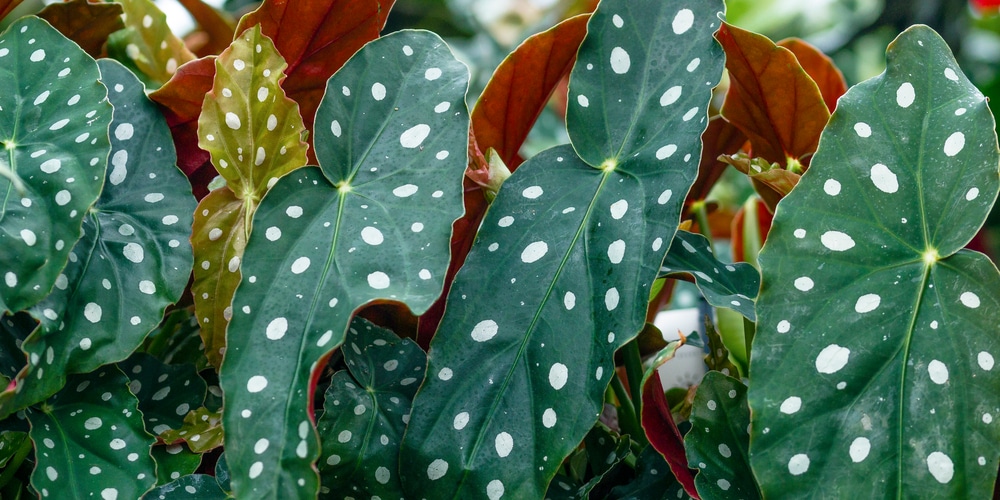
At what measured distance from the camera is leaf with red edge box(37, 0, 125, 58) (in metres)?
0.78

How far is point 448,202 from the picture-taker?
56 cm

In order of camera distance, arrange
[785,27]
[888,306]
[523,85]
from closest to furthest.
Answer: [888,306], [523,85], [785,27]

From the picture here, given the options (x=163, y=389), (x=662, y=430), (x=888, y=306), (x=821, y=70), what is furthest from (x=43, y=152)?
(x=821, y=70)

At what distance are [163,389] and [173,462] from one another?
0.08m

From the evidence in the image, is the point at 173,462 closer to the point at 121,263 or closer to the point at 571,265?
the point at 121,263

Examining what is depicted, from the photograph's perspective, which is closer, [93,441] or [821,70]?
[93,441]

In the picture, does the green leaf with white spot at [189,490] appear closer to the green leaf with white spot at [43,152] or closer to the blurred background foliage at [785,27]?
the green leaf with white spot at [43,152]

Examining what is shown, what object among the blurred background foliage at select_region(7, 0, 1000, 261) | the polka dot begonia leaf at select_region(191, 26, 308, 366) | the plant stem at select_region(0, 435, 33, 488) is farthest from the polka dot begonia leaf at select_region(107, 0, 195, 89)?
the blurred background foliage at select_region(7, 0, 1000, 261)

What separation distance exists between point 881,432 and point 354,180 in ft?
1.38

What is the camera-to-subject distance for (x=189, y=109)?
709mm

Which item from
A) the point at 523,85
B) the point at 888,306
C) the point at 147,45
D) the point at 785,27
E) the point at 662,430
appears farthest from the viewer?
the point at 785,27

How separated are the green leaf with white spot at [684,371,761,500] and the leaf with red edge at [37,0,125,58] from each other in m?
0.70

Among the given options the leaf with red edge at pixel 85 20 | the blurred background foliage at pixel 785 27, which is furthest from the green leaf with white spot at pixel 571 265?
the blurred background foliage at pixel 785 27

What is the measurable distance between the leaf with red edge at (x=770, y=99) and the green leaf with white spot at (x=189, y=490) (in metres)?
0.56
